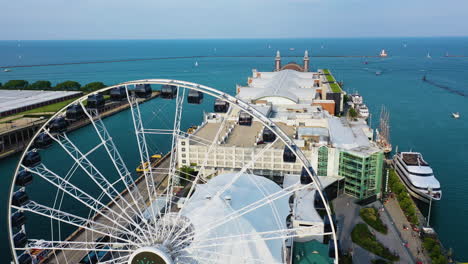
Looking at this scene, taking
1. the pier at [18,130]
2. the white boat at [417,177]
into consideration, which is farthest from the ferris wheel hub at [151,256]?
the pier at [18,130]

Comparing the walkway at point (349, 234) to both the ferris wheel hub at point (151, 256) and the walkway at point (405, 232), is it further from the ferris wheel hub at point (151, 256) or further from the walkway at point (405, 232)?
the ferris wheel hub at point (151, 256)

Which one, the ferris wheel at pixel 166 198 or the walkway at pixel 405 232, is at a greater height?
the ferris wheel at pixel 166 198

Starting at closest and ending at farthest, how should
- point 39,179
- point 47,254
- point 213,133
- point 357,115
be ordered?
point 47,254, point 39,179, point 213,133, point 357,115

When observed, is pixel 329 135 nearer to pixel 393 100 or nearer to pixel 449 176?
pixel 449 176

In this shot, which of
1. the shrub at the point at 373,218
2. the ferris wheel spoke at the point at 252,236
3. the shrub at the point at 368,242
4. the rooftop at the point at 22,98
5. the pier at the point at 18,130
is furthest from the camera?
the rooftop at the point at 22,98

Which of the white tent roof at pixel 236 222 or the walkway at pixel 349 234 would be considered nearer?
the white tent roof at pixel 236 222

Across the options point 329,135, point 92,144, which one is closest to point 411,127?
point 329,135
